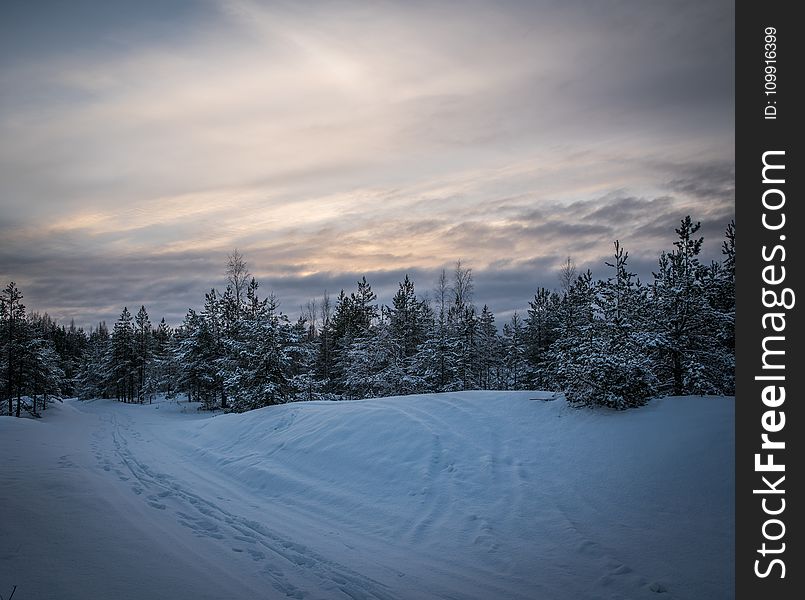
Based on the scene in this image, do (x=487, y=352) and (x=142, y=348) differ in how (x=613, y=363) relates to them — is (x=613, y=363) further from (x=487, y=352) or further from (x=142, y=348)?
(x=142, y=348)

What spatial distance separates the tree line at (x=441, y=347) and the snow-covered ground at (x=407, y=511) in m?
3.01

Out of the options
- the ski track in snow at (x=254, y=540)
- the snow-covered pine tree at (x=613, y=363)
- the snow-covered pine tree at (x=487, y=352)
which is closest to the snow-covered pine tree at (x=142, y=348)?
the snow-covered pine tree at (x=487, y=352)

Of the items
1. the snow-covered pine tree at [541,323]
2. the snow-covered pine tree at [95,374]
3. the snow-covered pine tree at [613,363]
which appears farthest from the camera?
the snow-covered pine tree at [95,374]

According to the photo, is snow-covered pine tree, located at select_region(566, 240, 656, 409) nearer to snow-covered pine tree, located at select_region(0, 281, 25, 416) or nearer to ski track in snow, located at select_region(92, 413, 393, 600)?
ski track in snow, located at select_region(92, 413, 393, 600)

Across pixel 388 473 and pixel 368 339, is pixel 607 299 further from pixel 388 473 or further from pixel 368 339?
pixel 368 339

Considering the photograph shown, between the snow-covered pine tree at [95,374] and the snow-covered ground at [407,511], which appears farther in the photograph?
the snow-covered pine tree at [95,374]

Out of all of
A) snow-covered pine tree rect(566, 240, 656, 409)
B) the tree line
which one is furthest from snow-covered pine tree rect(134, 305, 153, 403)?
snow-covered pine tree rect(566, 240, 656, 409)

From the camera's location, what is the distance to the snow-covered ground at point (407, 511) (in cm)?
561

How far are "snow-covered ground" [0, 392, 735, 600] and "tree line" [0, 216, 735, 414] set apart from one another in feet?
9.89

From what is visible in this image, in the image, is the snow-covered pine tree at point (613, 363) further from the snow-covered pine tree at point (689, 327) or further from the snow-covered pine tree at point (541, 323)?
the snow-covered pine tree at point (541, 323)

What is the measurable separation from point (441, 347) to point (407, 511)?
65.9 ft

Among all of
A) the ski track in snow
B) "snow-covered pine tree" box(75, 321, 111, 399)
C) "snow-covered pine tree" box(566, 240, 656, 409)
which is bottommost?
"snow-covered pine tree" box(75, 321, 111, 399)

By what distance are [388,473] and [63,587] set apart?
710 centimetres

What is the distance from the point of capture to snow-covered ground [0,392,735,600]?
5.61m
